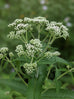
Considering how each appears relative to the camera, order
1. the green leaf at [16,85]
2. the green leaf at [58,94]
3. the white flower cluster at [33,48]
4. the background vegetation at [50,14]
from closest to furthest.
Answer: the white flower cluster at [33,48], the green leaf at [58,94], the green leaf at [16,85], the background vegetation at [50,14]

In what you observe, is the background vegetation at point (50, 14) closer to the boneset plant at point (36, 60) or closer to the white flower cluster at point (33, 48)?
the boneset plant at point (36, 60)

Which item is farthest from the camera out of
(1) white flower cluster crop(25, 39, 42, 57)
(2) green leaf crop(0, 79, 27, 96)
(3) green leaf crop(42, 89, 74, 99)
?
(2) green leaf crop(0, 79, 27, 96)

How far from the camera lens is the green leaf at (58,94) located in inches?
91.4

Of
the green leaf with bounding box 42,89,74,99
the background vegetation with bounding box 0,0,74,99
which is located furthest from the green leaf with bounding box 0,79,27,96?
the background vegetation with bounding box 0,0,74,99

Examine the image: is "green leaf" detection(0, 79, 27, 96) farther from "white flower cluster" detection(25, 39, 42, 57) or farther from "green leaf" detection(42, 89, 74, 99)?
"white flower cluster" detection(25, 39, 42, 57)

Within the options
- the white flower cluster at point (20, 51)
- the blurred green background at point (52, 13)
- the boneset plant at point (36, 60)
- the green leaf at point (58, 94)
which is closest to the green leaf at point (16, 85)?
the boneset plant at point (36, 60)

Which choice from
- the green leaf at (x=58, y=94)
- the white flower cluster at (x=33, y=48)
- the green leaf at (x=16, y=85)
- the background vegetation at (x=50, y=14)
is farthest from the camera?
the background vegetation at (x=50, y=14)

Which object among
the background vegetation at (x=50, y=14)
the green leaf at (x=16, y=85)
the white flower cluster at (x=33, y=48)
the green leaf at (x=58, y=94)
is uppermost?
the background vegetation at (x=50, y=14)

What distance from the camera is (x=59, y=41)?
6.29m

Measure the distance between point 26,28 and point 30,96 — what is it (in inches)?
31.6

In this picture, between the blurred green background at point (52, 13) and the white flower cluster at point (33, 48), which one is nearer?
the white flower cluster at point (33, 48)

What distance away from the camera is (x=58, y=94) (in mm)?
2365

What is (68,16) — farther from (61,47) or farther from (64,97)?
(64,97)

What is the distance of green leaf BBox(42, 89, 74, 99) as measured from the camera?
2.32m
